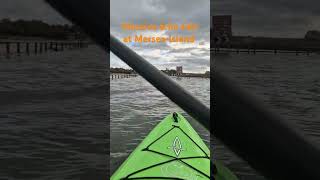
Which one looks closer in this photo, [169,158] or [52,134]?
[169,158]

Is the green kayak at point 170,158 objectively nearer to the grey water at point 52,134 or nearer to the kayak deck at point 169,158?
the kayak deck at point 169,158

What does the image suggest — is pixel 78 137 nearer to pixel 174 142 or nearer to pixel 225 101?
pixel 174 142

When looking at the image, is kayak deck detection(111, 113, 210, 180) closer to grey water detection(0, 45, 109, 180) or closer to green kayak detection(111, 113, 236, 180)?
green kayak detection(111, 113, 236, 180)

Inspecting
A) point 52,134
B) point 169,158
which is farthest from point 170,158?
point 52,134

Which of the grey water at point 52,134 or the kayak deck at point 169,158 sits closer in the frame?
the kayak deck at point 169,158

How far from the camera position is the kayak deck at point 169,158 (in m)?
6.64

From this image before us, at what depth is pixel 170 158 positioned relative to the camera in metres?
7.29

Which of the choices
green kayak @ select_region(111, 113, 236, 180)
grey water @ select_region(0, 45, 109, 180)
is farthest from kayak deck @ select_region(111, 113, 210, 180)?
grey water @ select_region(0, 45, 109, 180)

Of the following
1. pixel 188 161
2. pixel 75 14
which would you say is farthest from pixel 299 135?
pixel 188 161

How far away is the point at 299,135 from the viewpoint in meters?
0.52

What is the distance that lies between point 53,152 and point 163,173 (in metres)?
7.27

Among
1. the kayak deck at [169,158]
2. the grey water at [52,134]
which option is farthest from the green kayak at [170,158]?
the grey water at [52,134]

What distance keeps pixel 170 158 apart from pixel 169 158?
0.02 meters

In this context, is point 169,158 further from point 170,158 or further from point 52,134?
point 52,134
